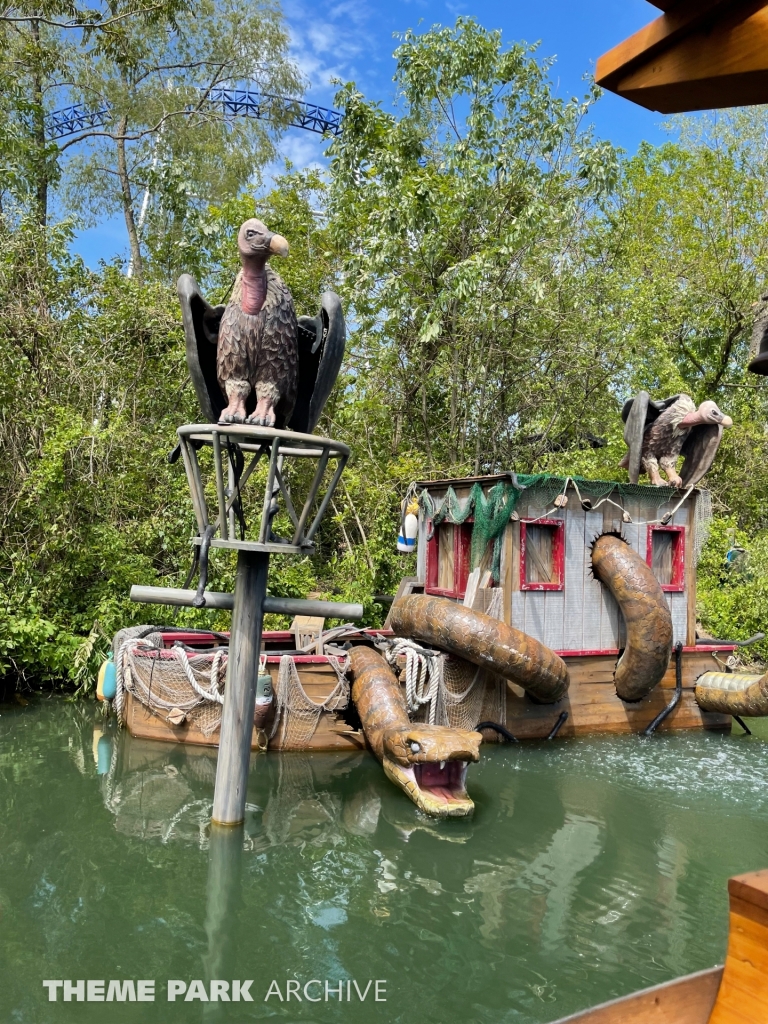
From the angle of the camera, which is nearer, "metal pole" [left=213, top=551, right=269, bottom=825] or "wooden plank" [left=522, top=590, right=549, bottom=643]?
"metal pole" [left=213, top=551, right=269, bottom=825]

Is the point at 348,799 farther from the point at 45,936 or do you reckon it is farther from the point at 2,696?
the point at 2,696

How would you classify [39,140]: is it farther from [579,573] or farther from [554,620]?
[554,620]

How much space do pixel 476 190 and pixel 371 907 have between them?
1102cm

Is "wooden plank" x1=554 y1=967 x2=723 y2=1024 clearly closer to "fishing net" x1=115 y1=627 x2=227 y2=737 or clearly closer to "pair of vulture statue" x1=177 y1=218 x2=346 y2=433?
"pair of vulture statue" x1=177 y1=218 x2=346 y2=433

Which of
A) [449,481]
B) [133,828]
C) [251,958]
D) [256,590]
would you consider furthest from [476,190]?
[251,958]

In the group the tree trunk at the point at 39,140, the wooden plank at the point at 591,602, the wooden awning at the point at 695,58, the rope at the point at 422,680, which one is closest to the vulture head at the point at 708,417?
the wooden plank at the point at 591,602

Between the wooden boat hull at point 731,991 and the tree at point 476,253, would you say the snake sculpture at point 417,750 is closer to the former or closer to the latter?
the wooden boat hull at point 731,991

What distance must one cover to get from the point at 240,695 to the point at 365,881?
1.43 metres

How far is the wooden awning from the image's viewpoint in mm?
1771

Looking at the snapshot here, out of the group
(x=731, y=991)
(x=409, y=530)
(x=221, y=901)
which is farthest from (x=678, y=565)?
(x=731, y=991)

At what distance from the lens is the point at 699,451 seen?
9227mm

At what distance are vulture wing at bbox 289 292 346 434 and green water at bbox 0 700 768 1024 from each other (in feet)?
9.66

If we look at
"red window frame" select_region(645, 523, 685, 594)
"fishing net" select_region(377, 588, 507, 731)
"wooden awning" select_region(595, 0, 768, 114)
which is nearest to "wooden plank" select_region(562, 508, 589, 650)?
"fishing net" select_region(377, 588, 507, 731)

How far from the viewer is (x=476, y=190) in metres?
12.6
